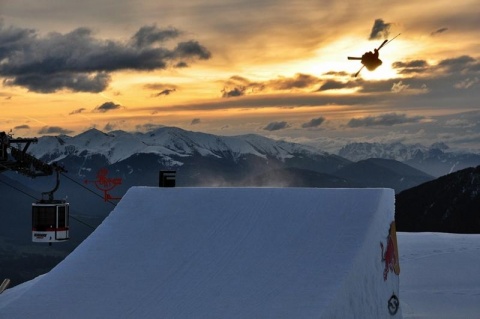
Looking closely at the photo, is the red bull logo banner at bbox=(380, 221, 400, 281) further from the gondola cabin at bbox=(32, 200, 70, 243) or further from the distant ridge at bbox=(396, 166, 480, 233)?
the distant ridge at bbox=(396, 166, 480, 233)

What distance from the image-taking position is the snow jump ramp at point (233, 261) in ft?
49.3

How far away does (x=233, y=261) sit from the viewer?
16.2 meters

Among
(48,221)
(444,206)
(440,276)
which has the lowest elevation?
(444,206)

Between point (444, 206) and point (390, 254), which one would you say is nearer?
point (390, 254)

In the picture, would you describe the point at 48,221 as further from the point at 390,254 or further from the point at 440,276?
the point at 440,276

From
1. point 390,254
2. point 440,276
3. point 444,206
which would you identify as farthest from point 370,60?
point 444,206

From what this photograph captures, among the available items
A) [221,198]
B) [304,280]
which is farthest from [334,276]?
[221,198]

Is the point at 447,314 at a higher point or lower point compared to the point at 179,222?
lower

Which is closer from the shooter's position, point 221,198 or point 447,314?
point 221,198

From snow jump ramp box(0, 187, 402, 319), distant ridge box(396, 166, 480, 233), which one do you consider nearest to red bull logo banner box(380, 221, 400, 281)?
snow jump ramp box(0, 187, 402, 319)

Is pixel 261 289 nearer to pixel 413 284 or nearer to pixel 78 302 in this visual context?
pixel 78 302

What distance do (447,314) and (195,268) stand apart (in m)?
12.1

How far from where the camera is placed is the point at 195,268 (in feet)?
53.3

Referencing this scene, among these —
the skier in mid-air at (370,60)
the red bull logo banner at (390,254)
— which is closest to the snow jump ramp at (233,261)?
the red bull logo banner at (390,254)
